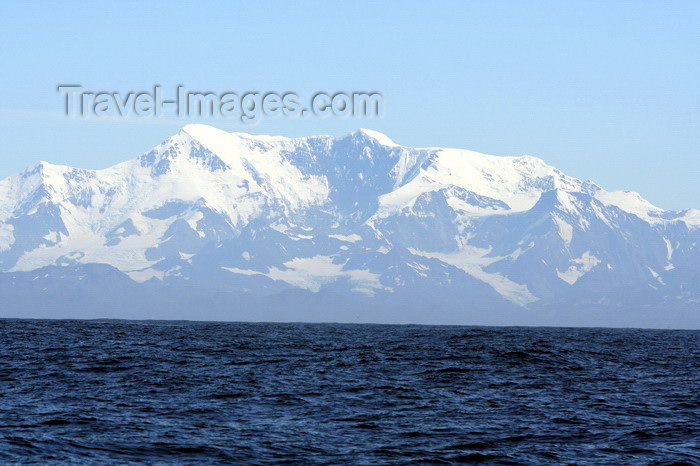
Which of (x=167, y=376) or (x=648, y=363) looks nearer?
(x=167, y=376)

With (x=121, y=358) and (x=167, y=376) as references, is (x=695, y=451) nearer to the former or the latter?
(x=167, y=376)

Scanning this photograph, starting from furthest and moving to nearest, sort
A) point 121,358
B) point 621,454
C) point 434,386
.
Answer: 1. point 121,358
2. point 434,386
3. point 621,454

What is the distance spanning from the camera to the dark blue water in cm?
3797

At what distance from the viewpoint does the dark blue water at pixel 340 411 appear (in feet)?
125

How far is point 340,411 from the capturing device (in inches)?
1905

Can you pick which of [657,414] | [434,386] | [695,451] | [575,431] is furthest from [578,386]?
[695,451]

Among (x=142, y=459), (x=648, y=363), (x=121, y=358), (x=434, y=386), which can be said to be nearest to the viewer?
(x=142, y=459)

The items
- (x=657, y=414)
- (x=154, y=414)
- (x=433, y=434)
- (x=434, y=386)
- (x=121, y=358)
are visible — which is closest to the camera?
(x=433, y=434)

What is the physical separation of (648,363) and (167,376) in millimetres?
42719

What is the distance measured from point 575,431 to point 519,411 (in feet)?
20.0

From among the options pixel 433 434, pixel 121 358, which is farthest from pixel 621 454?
pixel 121 358

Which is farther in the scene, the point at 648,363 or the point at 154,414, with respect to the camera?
the point at 648,363

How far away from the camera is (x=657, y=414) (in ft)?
161

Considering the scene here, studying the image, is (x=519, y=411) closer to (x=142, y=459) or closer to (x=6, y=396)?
(x=142, y=459)
